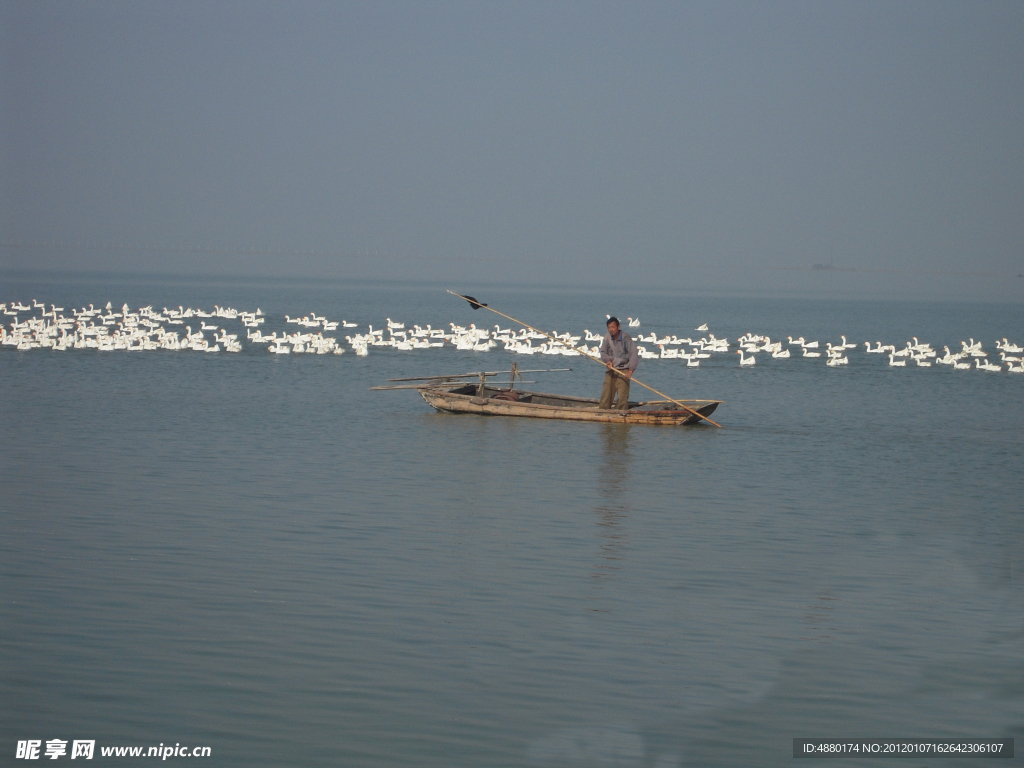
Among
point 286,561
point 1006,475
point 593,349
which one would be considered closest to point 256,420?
point 286,561

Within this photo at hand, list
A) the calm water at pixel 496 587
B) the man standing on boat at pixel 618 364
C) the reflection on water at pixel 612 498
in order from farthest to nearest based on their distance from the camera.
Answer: the man standing on boat at pixel 618 364 → the reflection on water at pixel 612 498 → the calm water at pixel 496 587

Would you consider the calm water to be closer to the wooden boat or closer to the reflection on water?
the reflection on water

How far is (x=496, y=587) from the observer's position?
11.0 m

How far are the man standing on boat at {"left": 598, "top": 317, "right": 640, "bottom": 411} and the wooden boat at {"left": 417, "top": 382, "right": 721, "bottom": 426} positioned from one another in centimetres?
29

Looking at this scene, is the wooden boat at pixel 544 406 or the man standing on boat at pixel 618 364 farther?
the wooden boat at pixel 544 406

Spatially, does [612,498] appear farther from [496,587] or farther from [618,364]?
[618,364]

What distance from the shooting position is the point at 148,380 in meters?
28.0

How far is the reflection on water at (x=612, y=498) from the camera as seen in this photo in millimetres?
12195

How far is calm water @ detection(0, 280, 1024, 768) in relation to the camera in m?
8.02

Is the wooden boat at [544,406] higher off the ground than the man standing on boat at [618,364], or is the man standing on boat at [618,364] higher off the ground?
the man standing on boat at [618,364]

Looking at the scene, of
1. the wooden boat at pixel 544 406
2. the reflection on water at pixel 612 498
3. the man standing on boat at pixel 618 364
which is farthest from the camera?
the wooden boat at pixel 544 406

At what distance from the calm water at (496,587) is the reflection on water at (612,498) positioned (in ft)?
0.29

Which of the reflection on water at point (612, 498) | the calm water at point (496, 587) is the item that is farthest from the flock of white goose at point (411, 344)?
the calm water at point (496, 587)

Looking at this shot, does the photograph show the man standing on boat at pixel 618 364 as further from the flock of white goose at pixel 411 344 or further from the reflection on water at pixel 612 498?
the flock of white goose at pixel 411 344
